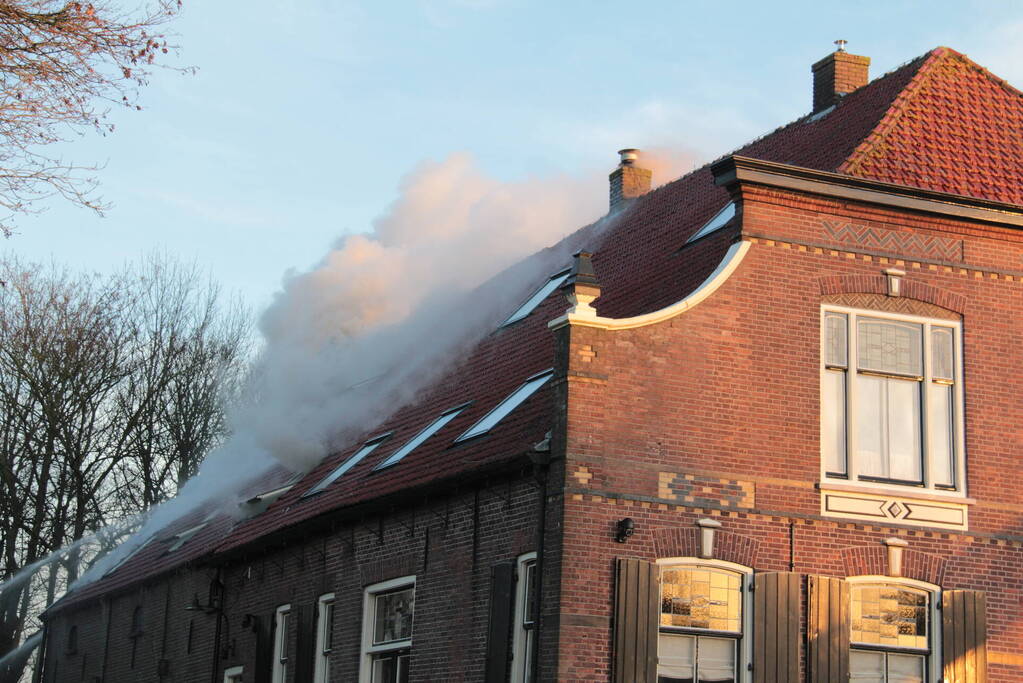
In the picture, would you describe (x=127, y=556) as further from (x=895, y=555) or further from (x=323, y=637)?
(x=895, y=555)

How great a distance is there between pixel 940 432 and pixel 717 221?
414 centimetres

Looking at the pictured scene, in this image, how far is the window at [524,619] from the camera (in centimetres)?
1609

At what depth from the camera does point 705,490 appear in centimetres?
1581

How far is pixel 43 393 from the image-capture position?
36875 millimetres

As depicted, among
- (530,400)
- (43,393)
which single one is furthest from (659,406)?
(43,393)

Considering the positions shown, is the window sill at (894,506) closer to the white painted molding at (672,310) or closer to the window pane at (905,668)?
the window pane at (905,668)

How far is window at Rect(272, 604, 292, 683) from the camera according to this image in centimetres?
2261

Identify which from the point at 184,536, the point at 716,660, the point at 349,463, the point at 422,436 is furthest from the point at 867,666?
the point at 184,536

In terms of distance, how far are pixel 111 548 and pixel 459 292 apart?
1631cm

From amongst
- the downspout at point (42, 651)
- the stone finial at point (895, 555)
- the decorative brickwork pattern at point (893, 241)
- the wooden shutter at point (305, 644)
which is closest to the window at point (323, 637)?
the wooden shutter at point (305, 644)

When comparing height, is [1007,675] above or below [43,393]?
below

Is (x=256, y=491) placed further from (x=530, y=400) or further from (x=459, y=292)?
(x=530, y=400)

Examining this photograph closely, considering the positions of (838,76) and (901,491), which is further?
(838,76)

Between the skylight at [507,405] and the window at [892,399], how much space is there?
3611mm
